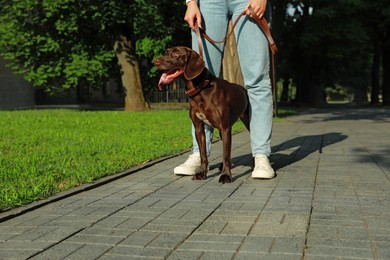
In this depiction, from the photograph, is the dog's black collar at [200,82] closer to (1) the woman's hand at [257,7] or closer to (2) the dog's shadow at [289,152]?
(1) the woman's hand at [257,7]

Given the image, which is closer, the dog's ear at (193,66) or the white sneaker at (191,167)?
the dog's ear at (193,66)

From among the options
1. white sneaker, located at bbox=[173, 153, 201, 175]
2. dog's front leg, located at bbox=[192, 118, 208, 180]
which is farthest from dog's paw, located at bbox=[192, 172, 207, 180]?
white sneaker, located at bbox=[173, 153, 201, 175]

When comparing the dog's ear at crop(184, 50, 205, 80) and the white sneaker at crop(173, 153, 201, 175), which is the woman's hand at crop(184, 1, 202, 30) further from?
the white sneaker at crop(173, 153, 201, 175)

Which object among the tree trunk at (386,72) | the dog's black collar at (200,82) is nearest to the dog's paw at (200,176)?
the dog's black collar at (200,82)

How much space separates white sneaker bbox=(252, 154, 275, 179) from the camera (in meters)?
4.70

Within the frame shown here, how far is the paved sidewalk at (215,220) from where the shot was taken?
8.46ft

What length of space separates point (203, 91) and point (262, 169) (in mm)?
1014

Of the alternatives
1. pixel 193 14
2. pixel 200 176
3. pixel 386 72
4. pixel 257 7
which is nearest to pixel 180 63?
pixel 193 14

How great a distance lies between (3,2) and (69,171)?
1909 cm

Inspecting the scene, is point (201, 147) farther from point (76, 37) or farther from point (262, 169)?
point (76, 37)

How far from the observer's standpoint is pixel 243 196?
12.9 ft

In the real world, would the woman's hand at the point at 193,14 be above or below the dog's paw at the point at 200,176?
above

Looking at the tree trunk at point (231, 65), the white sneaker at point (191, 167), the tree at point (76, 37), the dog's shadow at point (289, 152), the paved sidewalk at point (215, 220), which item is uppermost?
the tree at point (76, 37)

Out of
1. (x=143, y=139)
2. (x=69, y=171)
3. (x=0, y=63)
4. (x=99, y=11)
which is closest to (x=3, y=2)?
(x=99, y=11)
